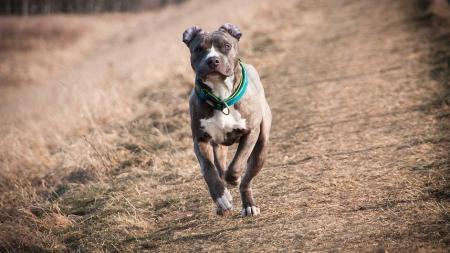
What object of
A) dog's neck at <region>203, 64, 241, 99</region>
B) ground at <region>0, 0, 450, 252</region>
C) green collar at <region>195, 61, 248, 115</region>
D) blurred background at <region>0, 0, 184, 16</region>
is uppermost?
dog's neck at <region>203, 64, 241, 99</region>

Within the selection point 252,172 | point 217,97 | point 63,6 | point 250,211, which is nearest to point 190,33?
point 217,97

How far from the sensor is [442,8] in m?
15.3

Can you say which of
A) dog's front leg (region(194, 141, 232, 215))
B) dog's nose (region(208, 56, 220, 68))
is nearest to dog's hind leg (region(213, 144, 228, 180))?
dog's front leg (region(194, 141, 232, 215))

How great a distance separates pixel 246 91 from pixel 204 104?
1.54ft

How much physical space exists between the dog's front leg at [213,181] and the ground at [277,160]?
33cm

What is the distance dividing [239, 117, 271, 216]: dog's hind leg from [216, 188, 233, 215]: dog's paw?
42 cm

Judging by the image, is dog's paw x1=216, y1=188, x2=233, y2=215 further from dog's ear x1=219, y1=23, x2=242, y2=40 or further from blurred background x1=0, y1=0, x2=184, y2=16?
blurred background x1=0, y1=0, x2=184, y2=16

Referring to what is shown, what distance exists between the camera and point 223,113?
4.99 meters

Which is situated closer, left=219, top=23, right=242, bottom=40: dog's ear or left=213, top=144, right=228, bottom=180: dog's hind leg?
left=219, top=23, right=242, bottom=40: dog's ear

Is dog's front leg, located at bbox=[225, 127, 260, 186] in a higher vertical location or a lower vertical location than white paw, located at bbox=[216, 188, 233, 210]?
higher

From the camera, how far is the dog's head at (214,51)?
4867mm

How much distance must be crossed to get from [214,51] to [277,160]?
2398 mm

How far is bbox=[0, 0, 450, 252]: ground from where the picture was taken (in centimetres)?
491

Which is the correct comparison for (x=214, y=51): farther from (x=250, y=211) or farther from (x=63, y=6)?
(x=63, y=6)
